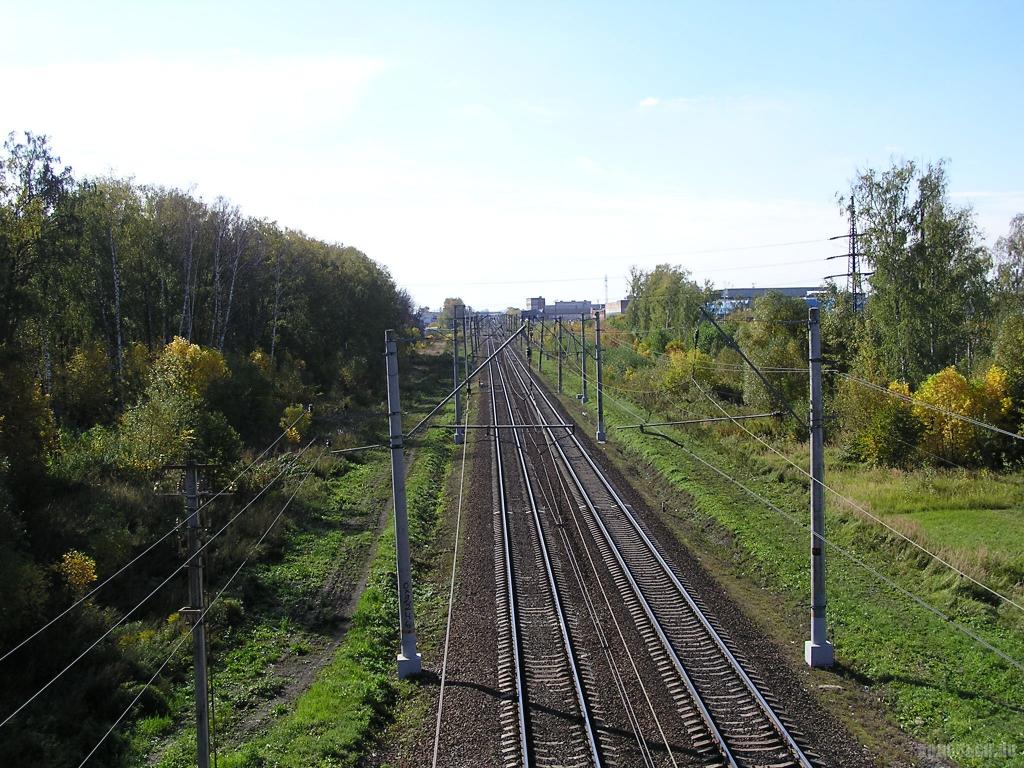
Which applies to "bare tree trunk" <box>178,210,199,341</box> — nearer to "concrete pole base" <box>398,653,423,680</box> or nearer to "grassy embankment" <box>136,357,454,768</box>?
"grassy embankment" <box>136,357,454,768</box>

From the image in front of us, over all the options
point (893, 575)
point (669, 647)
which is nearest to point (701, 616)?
point (669, 647)

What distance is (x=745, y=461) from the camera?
26828 mm

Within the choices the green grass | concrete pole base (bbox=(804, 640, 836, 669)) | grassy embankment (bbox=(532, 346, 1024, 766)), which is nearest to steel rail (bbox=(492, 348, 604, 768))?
the green grass

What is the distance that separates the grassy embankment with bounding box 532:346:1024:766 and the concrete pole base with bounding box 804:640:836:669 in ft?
0.59

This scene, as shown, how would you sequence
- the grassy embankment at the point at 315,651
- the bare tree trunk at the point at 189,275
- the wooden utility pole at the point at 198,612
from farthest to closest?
the bare tree trunk at the point at 189,275 → the grassy embankment at the point at 315,651 → the wooden utility pole at the point at 198,612

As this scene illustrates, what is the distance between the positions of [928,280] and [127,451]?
30.1m

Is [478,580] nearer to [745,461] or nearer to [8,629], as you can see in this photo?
[8,629]

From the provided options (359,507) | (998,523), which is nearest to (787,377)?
(998,523)

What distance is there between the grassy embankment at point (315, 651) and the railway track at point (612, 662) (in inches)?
80.9

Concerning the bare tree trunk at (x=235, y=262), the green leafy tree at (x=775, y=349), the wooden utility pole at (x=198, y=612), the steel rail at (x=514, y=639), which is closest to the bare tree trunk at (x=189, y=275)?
the bare tree trunk at (x=235, y=262)

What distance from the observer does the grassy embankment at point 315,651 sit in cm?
1038

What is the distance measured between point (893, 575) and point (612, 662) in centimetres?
695

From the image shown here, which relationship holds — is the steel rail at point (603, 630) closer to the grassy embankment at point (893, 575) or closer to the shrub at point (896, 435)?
the grassy embankment at point (893, 575)

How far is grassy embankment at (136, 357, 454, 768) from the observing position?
10.4 meters
